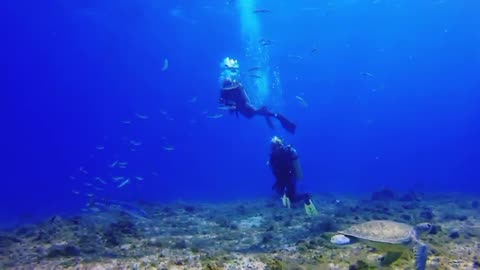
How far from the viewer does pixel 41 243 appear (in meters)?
9.68

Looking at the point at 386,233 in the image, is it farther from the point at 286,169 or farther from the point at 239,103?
the point at 239,103

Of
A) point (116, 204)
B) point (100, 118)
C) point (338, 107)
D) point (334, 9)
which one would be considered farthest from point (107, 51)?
point (338, 107)

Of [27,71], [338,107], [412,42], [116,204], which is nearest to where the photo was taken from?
[116,204]

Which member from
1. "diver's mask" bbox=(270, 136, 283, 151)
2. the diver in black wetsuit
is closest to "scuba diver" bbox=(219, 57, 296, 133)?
the diver in black wetsuit

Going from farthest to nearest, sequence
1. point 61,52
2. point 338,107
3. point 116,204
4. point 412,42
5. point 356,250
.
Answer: point 338,107 → point 412,42 → point 61,52 → point 116,204 → point 356,250

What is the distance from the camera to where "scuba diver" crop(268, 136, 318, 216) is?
11.0m

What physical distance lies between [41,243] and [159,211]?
21.1 feet

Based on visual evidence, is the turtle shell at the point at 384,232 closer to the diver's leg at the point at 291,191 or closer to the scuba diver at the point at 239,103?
the diver's leg at the point at 291,191

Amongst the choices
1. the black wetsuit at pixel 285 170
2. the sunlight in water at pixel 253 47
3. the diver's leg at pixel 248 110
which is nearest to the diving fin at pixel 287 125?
the diver's leg at pixel 248 110

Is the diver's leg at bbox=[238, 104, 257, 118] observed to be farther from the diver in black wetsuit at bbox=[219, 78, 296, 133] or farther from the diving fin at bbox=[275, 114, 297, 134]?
the diving fin at bbox=[275, 114, 297, 134]

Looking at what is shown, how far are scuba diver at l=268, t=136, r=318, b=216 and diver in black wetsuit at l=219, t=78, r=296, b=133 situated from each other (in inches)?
117

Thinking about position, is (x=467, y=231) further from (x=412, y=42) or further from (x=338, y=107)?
(x=338, y=107)

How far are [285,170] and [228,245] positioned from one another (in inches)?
115

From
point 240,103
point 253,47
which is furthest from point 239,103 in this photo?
point 253,47
